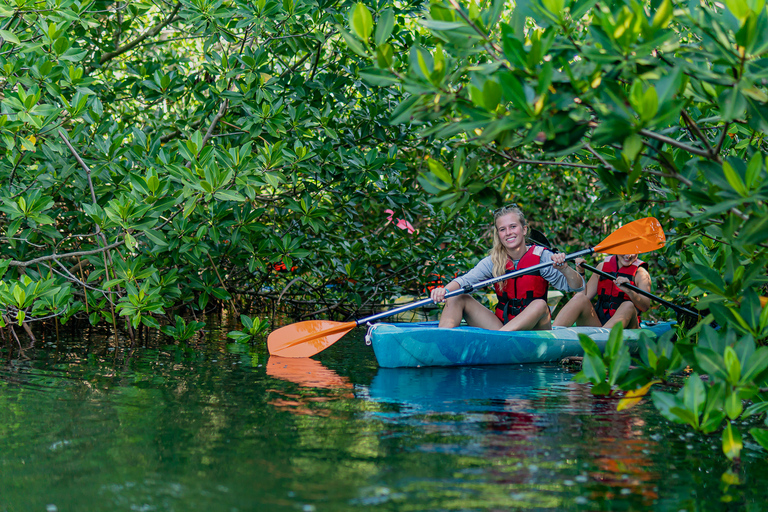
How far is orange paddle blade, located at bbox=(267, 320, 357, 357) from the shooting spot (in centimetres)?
571

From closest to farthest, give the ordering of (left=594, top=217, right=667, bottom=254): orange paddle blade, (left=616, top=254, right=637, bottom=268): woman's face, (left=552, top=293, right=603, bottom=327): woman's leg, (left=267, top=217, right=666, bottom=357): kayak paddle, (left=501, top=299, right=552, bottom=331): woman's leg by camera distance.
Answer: (left=594, top=217, right=667, bottom=254): orange paddle blade < (left=267, top=217, right=666, bottom=357): kayak paddle < (left=501, top=299, right=552, bottom=331): woman's leg < (left=616, top=254, right=637, bottom=268): woman's face < (left=552, top=293, right=603, bottom=327): woman's leg

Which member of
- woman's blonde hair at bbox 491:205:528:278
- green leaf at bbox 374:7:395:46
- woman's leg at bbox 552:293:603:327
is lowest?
woman's leg at bbox 552:293:603:327

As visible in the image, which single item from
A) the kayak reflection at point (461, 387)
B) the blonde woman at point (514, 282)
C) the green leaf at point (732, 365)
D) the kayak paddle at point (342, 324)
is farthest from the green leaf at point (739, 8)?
the blonde woman at point (514, 282)

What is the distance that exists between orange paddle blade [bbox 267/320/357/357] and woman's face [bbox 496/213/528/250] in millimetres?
1413

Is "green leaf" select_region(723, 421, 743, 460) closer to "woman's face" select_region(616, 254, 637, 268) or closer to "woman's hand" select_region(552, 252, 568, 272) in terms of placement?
"woman's hand" select_region(552, 252, 568, 272)

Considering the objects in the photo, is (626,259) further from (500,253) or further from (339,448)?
(339,448)

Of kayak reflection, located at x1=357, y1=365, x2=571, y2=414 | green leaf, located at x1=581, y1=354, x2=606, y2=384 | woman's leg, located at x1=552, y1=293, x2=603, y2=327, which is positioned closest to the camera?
green leaf, located at x1=581, y1=354, x2=606, y2=384

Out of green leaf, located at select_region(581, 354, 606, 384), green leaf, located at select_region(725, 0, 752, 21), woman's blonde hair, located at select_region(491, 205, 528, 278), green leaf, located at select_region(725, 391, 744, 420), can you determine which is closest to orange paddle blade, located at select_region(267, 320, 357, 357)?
woman's blonde hair, located at select_region(491, 205, 528, 278)

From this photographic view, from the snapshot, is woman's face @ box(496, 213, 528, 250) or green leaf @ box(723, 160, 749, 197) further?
woman's face @ box(496, 213, 528, 250)

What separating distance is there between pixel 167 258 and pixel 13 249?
1210mm

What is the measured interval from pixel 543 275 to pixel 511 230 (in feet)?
1.48

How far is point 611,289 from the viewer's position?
6590 mm

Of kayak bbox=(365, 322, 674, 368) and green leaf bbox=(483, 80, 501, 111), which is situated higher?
green leaf bbox=(483, 80, 501, 111)

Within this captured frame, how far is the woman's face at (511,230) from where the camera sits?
5.76m
